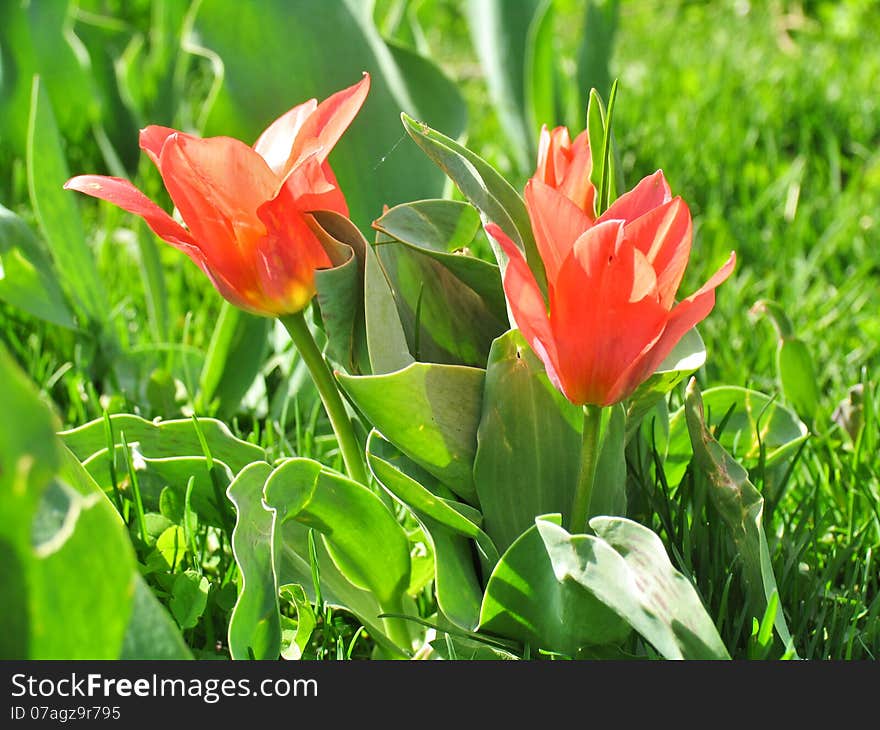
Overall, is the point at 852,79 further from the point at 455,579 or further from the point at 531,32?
the point at 455,579

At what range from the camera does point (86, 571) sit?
543mm

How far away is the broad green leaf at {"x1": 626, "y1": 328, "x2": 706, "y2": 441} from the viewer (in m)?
0.79

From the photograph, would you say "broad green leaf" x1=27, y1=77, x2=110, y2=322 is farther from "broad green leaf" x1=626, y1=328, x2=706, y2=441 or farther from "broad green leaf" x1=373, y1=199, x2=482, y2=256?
"broad green leaf" x1=626, y1=328, x2=706, y2=441

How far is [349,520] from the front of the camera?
2.76 feet

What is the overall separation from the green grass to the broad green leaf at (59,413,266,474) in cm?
10

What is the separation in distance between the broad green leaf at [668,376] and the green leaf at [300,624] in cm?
30

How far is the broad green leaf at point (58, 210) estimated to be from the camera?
128 cm

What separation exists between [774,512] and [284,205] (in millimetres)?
599

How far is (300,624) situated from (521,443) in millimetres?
230

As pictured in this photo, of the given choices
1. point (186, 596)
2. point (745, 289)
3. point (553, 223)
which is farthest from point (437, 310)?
point (745, 289)

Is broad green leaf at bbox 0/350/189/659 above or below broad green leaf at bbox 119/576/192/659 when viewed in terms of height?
above

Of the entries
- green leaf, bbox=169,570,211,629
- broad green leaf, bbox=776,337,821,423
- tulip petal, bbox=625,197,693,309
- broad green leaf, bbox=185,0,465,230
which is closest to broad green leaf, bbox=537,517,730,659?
tulip petal, bbox=625,197,693,309

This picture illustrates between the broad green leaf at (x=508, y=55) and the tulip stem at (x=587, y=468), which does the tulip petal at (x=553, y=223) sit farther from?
the broad green leaf at (x=508, y=55)

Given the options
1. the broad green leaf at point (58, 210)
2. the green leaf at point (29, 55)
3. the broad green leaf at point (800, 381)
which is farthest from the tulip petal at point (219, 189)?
the green leaf at point (29, 55)
